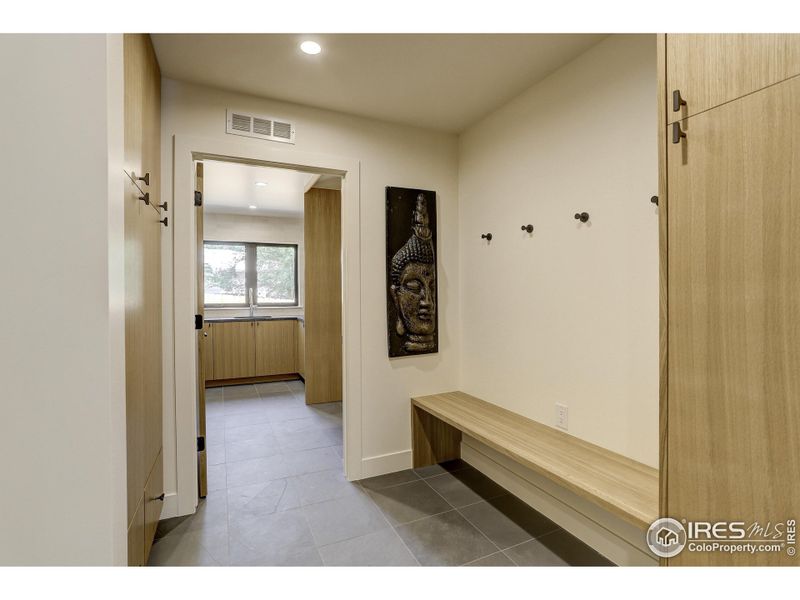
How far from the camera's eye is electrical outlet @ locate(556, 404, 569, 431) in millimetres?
2074

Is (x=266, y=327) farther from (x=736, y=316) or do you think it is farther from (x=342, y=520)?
(x=736, y=316)

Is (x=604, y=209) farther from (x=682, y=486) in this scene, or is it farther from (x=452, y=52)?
(x=682, y=486)

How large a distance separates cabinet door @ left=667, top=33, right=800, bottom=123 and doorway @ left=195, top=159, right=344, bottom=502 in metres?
2.07

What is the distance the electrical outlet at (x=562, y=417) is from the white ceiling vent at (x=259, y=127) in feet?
7.54

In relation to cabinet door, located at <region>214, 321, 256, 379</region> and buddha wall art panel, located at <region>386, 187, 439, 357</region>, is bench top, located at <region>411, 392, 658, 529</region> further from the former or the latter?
cabinet door, located at <region>214, 321, 256, 379</region>

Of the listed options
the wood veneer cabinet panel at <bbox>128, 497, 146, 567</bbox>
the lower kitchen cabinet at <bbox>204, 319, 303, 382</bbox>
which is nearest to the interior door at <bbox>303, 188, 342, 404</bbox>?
the lower kitchen cabinet at <bbox>204, 319, 303, 382</bbox>

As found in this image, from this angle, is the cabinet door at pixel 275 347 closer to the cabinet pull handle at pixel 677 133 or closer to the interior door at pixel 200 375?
the interior door at pixel 200 375

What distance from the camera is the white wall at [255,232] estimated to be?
19.2 ft

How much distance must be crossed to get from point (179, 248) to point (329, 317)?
229 centimetres

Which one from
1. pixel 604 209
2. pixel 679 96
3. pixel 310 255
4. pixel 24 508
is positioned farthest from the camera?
pixel 310 255

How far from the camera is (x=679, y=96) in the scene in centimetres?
112

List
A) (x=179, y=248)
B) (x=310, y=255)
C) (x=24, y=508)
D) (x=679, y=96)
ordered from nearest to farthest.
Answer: (x=24, y=508), (x=679, y=96), (x=179, y=248), (x=310, y=255)
